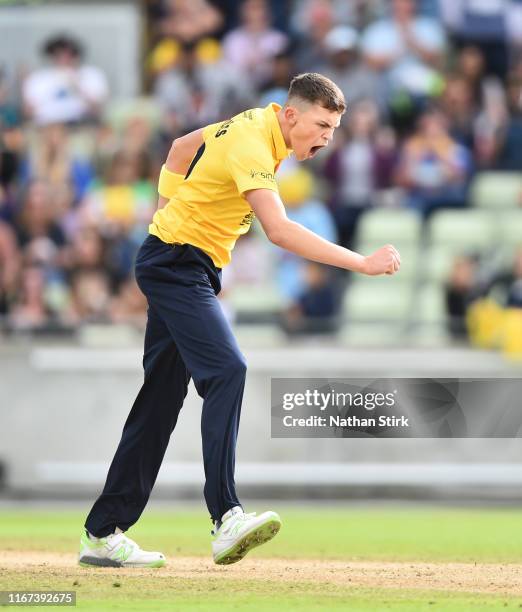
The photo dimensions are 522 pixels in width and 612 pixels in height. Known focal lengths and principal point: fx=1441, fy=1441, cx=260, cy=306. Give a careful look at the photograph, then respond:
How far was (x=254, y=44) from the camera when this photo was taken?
17.4 metres

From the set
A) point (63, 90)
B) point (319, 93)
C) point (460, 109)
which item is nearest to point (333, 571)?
point (319, 93)

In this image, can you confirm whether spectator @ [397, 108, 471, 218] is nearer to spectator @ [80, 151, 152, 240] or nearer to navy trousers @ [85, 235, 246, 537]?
spectator @ [80, 151, 152, 240]

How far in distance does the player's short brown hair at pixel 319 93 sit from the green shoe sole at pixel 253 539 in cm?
201

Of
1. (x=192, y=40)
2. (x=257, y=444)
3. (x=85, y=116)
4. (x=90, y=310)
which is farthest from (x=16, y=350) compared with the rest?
(x=192, y=40)

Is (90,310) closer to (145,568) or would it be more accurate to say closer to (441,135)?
(441,135)

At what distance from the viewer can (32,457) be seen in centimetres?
1389

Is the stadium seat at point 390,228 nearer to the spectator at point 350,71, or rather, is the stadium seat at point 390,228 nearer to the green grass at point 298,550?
the spectator at point 350,71

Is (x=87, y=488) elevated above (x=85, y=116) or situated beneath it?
situated beneath

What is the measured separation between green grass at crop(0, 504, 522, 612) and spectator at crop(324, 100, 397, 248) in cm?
440

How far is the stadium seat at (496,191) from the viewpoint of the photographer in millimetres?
15602

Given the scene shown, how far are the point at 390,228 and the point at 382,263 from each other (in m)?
8.82

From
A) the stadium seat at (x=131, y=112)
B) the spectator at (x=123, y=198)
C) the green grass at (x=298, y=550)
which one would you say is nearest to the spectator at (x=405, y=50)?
the stadium seat at (x=131, y=112)

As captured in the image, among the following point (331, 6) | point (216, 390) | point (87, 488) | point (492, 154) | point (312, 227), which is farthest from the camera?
point (331, 6)

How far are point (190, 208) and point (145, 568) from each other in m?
1.85
